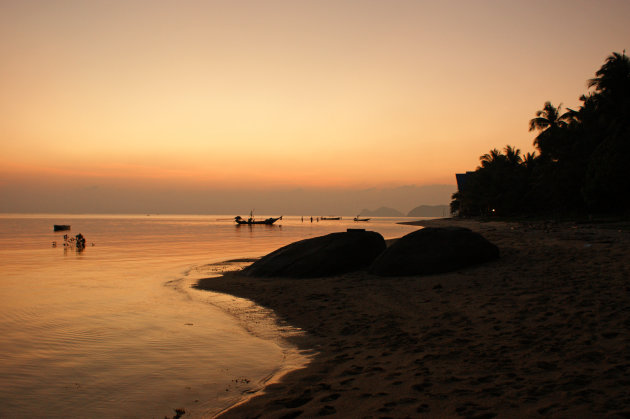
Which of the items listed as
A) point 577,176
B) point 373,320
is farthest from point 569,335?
point 577,176

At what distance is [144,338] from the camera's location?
789cm

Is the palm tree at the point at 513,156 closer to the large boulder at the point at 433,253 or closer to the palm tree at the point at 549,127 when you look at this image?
the palm tree at the point at 549,127

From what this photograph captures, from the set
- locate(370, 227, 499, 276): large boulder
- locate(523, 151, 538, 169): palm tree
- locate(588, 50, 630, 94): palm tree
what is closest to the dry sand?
locate(370, 227, 499, 276): large boulder

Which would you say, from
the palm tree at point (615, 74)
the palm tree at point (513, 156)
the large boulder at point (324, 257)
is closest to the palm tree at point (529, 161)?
the palm tree at point (513, 156)

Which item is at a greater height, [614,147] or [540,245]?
[614,147]

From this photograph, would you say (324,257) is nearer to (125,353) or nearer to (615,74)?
(125,353)

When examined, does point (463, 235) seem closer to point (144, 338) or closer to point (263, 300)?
point (263, 300)

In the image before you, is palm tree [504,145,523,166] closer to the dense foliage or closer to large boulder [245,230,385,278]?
the dense foliage

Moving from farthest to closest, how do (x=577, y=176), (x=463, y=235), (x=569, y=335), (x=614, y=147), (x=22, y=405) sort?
(x=577, y=176) → (x=614, y=147) → (x=463, y=235) → (x=569, y=335) → (x=22, y=405)

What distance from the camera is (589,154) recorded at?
38.2 meters

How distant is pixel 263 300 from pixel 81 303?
5148mm

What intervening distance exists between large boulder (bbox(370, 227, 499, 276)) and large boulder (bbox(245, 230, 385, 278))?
4.09 feet

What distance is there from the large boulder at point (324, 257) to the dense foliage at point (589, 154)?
23.9 m

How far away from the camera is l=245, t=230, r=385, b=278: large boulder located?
1402 cm
